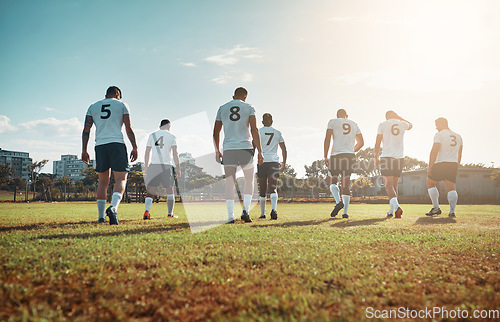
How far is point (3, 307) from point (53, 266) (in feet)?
2.26

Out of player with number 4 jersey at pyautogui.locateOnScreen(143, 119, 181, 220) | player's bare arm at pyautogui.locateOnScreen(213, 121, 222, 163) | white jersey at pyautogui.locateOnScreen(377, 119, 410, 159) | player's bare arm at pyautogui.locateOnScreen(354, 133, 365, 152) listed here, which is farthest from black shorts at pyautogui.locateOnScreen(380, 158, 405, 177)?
player with number 4 jersey at pyautogui.locateOnScreen(143, 119, 181, 220)

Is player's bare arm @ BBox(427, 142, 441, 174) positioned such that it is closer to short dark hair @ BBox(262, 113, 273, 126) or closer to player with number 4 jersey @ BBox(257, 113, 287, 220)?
player with number 4 jersey @ BBox(257, 113, 287, 220)

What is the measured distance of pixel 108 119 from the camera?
5.59m

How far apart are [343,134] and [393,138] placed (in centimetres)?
156

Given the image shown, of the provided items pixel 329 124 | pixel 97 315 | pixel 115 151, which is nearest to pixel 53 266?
pixel 97 315

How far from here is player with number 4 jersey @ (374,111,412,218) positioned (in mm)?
7953

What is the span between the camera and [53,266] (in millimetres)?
2193

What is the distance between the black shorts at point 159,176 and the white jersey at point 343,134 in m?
4.28

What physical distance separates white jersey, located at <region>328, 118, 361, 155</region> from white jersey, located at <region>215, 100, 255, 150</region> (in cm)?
274

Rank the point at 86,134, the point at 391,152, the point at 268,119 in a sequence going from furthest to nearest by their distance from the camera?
the point at 391,152 → the point at 268,119 → the point at 86,134

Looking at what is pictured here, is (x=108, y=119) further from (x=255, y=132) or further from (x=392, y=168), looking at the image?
(x=392, y=168)

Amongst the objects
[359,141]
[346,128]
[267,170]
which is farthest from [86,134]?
[359,141]

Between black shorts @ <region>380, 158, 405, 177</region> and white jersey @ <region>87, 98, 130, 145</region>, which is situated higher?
white jersey @ <region>87, 98, 130, 145</region>

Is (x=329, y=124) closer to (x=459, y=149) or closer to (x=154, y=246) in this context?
(x=459, y=149)
